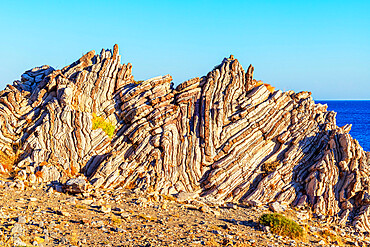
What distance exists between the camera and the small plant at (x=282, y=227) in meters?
22.0

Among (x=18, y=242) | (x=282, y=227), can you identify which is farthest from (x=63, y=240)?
(x=282, y=227)

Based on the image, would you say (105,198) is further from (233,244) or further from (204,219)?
(233,244)

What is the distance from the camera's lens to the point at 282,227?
870 inches

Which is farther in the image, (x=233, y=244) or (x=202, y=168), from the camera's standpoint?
(x=202, y=168)

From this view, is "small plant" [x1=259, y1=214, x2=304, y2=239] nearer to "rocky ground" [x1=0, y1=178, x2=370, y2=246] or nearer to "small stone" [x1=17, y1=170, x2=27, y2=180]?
"rocky ground" [x1=0, y1=178, x2=370, y2=246]

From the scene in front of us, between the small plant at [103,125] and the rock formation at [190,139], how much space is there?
0.34 m

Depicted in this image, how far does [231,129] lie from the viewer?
3136cm

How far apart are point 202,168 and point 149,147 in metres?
4.61

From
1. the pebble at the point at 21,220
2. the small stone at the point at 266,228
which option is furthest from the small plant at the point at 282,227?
the pebble at the point at 21,220

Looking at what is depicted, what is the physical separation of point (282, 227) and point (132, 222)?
349 inches

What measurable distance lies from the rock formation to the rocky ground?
75.6 inches

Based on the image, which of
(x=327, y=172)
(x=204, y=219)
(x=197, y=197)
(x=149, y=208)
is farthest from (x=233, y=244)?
(x=327, y=172)

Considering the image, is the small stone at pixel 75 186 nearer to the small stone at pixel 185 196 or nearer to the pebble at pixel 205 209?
the small stone at pixel 185 196

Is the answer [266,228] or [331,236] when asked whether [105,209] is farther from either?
[331,236]
